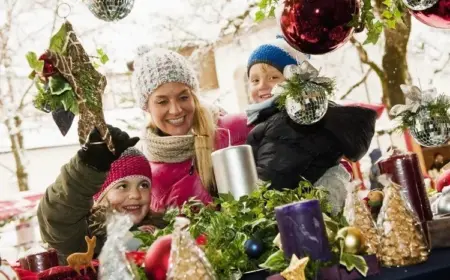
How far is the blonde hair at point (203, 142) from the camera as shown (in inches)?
78.7

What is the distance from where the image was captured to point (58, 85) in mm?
1219

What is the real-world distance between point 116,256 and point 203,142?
1.00 m

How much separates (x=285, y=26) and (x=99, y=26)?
5.57m

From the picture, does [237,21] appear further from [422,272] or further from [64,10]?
[422,272]

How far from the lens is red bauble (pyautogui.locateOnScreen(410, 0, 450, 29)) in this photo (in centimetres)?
171

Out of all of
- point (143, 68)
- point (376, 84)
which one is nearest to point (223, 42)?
point (376, 84)

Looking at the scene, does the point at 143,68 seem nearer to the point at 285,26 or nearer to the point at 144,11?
the point at 285,26

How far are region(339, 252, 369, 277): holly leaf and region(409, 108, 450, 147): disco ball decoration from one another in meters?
0.75

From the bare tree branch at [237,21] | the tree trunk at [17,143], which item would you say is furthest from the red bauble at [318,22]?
the tree trunk at [17,143]

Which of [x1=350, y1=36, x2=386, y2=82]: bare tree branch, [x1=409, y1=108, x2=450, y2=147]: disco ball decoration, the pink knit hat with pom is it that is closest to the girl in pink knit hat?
the pink knit hat with pom

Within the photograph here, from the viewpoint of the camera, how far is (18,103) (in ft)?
22.4

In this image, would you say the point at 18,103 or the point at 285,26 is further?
the point at 18,103

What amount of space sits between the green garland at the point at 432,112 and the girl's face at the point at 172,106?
0.67m

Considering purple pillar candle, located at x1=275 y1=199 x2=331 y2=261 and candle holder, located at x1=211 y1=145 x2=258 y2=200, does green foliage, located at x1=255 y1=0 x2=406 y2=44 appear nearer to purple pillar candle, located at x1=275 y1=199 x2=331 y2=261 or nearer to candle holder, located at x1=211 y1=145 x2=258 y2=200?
candle holder, located at x1=211 y1=145 x2=258 y2=200
